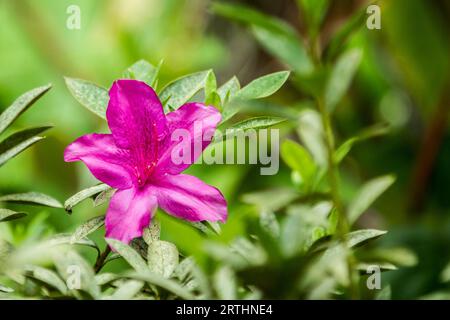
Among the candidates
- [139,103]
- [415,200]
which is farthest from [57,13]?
[139,103]

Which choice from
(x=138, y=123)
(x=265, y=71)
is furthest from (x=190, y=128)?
(x=265, y=71)

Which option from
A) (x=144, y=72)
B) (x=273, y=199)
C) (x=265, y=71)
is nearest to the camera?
(x=273, y=199)

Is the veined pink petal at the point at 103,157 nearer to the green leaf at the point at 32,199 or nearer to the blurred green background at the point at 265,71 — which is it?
the green leaf at the point at 32,199

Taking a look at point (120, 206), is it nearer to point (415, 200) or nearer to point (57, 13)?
point (415, 200)

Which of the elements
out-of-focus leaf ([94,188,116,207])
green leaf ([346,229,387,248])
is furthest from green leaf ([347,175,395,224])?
out-of-focus leaf ([94,188,116,207])

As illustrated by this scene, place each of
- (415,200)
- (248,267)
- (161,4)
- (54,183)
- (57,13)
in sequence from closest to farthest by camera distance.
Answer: (248,267) < (54,183) < (415,200) < (57,13) < (161,4)

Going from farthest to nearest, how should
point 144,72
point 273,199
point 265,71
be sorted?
point 265,71, point 144,72, point 273,199

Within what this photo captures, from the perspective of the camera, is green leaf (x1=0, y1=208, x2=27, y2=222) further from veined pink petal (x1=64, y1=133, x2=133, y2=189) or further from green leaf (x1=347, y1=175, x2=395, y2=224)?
green leaf (x1=347, y1=175, x2=395, y2=224)

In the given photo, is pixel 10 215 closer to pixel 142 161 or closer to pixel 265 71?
pixel 142 161
